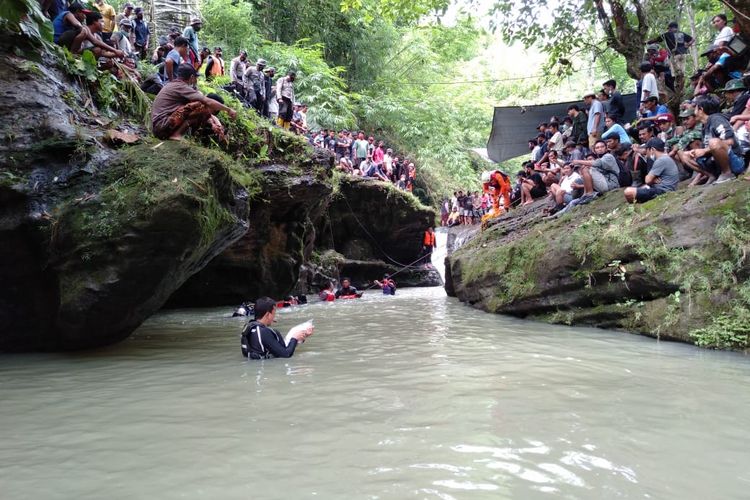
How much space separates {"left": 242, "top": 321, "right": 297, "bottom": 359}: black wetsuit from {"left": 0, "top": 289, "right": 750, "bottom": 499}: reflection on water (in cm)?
21

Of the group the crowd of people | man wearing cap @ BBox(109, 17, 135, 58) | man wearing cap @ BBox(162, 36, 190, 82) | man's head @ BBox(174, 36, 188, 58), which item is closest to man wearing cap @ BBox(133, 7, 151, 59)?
man wearing cap @ BBox(109, 17, 135, 58)

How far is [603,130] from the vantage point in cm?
1452

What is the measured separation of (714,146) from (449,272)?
876 centimetres

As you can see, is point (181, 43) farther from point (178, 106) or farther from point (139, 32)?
point (139, 32)

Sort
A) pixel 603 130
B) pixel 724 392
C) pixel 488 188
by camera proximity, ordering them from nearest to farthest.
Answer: pixel 724 392
pixel 603 130
pixel 488 188

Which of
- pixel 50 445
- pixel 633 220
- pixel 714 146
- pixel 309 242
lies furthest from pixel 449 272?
pixel 50 445

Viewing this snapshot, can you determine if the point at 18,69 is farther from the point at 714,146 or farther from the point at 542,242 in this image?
the point at 714,146

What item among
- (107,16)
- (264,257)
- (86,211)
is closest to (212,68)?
(107,16)

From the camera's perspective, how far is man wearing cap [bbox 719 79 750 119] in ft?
33.0

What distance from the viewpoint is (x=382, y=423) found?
4.29 metres

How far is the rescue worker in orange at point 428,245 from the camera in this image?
24.1 metres

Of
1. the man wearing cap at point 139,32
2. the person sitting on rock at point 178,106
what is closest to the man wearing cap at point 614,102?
the person sitting on rock at point 178,106

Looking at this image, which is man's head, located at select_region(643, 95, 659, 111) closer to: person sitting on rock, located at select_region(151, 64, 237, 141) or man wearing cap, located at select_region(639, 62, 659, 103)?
man wearing cap, located at select_region(639, 62, 659, 103)

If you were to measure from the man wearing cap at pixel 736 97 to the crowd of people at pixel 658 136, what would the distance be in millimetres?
18
